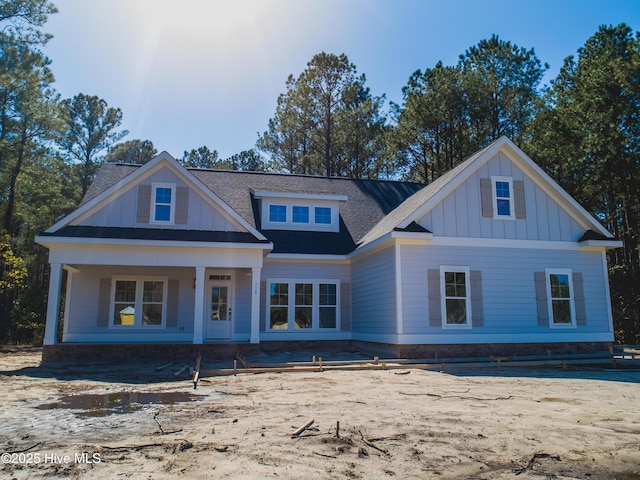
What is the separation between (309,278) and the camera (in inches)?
698

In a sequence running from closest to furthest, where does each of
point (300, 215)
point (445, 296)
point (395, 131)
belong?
point (445, 296)
point (300, 215)
point (395, 131)

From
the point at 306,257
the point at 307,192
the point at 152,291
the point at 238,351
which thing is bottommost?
the point at 238,351

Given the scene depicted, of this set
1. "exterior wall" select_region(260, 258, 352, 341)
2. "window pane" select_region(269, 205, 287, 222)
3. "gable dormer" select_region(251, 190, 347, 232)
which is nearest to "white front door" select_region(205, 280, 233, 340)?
"exterior wall" select_region(260, 258, 352, 341)

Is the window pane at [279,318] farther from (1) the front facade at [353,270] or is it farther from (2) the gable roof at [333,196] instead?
(2) the gable roof at [333,196]

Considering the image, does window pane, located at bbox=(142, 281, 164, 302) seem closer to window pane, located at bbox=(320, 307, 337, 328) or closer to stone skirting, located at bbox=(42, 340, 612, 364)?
stone skirting, located at bbox=(42, 340, 612, 364)

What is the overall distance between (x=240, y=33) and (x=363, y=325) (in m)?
9.82

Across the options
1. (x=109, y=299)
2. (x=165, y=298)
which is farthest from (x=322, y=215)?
(x=109, y=299)

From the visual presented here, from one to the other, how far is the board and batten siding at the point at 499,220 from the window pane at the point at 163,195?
7.83 meters

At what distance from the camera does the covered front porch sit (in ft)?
48.9

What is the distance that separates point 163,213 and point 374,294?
712 centimetres

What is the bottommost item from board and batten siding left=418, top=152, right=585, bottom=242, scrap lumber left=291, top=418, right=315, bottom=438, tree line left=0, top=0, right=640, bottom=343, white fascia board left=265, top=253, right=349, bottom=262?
scrap lumber left=291, top=418, right=315, bottom=438

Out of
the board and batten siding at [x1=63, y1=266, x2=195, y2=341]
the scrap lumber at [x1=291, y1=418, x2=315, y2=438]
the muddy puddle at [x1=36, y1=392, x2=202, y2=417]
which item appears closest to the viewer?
the scrap lumber at [x1=291, y1=418, x2=315, y2=438]

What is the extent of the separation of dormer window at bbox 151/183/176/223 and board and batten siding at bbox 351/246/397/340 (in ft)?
21.4

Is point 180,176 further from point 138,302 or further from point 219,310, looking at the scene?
point 219,310
